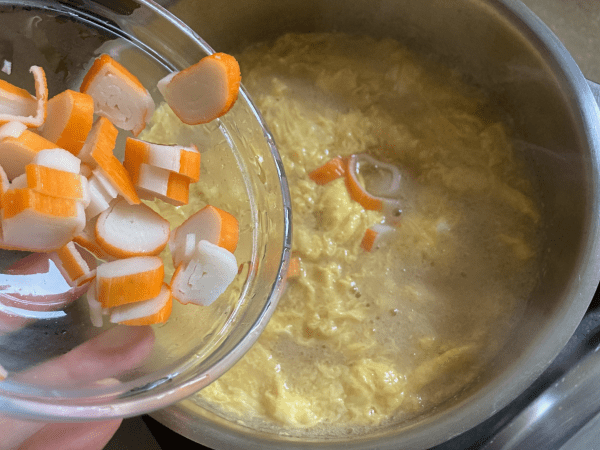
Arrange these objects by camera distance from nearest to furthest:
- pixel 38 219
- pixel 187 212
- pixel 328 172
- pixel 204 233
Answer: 1. pixel 38 219
2. pixel 204 233
3. pixel 187 212
4. pixel 328 172

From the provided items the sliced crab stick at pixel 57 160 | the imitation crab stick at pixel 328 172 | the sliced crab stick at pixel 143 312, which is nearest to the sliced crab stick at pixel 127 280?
the sliced crab stick at pixel 143 312

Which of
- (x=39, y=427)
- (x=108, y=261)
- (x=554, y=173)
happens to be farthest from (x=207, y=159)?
(x=554, y=173)

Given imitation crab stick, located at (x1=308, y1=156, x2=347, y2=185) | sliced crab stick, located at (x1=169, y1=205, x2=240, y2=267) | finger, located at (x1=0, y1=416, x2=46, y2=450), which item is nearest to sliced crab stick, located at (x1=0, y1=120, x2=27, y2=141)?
sliced crab stick, located at (x1=169, y1=205, x2=240, y2=267)

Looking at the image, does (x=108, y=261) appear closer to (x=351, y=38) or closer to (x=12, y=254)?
(x=12, y=254)

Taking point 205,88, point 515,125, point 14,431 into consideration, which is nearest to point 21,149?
point 205,88

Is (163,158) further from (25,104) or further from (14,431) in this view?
(14,431)

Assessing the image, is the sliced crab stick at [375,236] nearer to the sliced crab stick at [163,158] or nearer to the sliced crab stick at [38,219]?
the sliced crab stick at [163,158]
